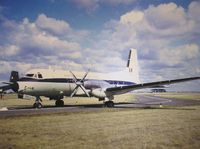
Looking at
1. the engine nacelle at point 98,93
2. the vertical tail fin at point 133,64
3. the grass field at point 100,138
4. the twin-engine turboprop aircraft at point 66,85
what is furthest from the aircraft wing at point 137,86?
the grass field at point 100,138

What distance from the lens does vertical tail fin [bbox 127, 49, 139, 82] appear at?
47.0 meters

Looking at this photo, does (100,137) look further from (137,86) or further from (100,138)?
(137,86)

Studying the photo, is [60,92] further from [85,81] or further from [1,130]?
[1,130]

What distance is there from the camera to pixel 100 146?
10836 millimetres

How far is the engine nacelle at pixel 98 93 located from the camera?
111ft

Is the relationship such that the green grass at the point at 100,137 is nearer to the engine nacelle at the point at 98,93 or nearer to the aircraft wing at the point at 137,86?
the aircraft wing at the point at 137,86

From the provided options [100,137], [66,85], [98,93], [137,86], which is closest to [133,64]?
[137,86]

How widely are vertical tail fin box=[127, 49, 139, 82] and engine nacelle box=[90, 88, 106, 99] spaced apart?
1317 cm

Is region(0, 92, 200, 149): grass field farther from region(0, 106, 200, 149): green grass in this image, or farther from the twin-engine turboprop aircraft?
the twin-engine turboprop aircraft

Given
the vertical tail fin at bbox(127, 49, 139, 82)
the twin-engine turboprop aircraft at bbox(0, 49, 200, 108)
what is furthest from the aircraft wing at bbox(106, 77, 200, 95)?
the vertical tail fin at bbox(127, 49, 139, 82)

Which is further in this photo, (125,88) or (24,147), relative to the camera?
(125,88)

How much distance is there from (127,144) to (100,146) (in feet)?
3.98

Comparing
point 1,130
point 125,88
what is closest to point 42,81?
point 125,88

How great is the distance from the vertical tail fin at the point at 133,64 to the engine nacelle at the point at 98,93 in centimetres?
1317
